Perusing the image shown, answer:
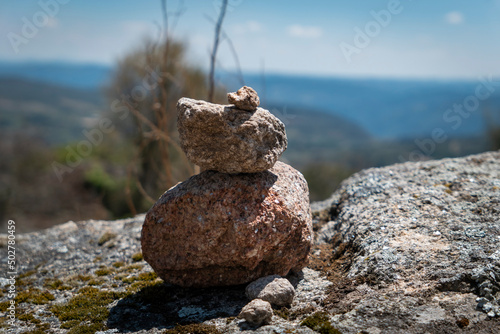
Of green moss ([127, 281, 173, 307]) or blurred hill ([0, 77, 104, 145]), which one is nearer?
green moss ([127, 281, 173, 307])

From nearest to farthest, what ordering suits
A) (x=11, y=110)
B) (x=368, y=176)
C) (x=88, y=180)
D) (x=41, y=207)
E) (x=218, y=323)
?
(x=218, y=323), (x=368, y=176), (x=41, y=207), (x=88, y=180), (x=11, y=110)

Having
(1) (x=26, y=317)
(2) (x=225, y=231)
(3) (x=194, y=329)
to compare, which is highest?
(2) (x=225, y=231)

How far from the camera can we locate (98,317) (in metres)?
5.43

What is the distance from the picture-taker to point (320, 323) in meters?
4.67

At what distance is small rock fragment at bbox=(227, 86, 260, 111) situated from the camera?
5680 millimetres

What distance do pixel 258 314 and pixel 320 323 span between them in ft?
2.43

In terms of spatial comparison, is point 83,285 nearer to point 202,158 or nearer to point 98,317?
point 98,317

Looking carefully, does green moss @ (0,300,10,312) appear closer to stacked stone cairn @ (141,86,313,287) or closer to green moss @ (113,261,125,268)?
green moss @ (113,261,125,268)

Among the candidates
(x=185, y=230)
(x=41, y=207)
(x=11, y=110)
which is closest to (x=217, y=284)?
(x=185, y=230)

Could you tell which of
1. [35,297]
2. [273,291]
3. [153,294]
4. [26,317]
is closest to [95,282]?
[35,297]

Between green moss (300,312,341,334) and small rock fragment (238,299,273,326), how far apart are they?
0.42 m

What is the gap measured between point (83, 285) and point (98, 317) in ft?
5.09

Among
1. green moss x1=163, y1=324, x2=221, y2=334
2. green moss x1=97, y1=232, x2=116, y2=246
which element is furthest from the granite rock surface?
green moss x1=97, y1=232, x2=116, y2=246

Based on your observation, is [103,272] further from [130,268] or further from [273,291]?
[273,291]
